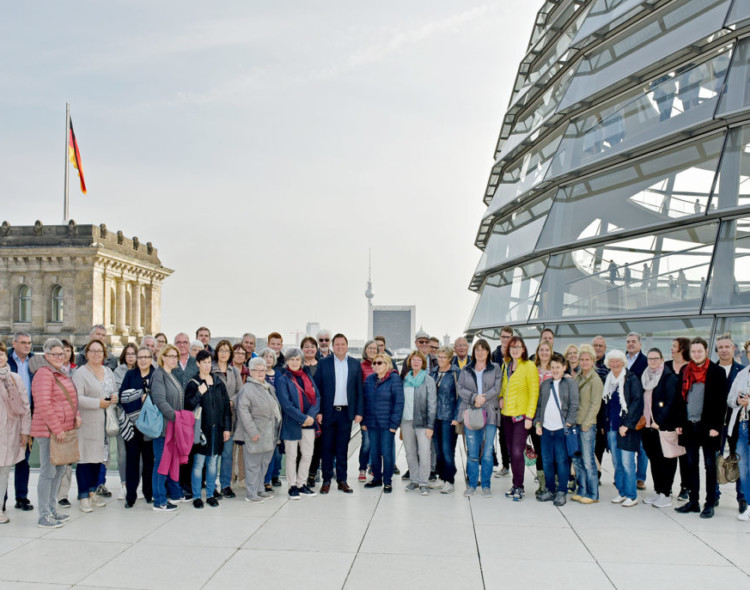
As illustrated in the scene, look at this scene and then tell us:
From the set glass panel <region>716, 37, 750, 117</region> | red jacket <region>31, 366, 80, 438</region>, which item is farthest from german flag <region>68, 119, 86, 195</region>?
glass panel <region>716, 37, 750, 117</region>

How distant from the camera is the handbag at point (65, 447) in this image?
261 inches

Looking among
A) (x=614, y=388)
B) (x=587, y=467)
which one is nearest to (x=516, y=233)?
(x=614, y=388)

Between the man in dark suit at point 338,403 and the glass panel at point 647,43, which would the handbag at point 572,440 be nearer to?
the man in dark suit at point 338,403

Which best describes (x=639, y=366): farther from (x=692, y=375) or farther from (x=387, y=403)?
(x=387, y=403)

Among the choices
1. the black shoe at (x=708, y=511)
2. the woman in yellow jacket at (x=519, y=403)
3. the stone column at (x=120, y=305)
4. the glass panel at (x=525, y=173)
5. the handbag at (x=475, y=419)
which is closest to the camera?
the black shoe at (x=708, y=511)

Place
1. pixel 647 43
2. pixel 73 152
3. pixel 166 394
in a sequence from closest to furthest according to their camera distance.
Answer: pixel 166 394 → pixel 647 43 → pixel 73 152

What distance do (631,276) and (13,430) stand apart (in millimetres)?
9157

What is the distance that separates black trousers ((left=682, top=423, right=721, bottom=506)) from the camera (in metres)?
7.01

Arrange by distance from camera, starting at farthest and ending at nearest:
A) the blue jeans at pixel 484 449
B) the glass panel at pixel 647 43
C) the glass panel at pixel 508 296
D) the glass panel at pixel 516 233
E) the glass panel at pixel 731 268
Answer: the glass panel at pixel 516 233, the glass panel at pixel 508 296, the glass panel at pixel 647 43, the glass panel at pixel 731 268, the blue jeans at pixel 484 449

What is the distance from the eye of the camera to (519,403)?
794 cm

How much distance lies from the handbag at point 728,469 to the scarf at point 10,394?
24.7ft

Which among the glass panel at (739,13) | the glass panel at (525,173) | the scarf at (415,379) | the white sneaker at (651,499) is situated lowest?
the white sneaker at (651,499)

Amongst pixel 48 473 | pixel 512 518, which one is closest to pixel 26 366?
pixel 48 473

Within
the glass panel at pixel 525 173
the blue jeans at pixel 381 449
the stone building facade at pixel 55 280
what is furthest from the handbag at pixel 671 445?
the stone building facade at pixel 55 280
